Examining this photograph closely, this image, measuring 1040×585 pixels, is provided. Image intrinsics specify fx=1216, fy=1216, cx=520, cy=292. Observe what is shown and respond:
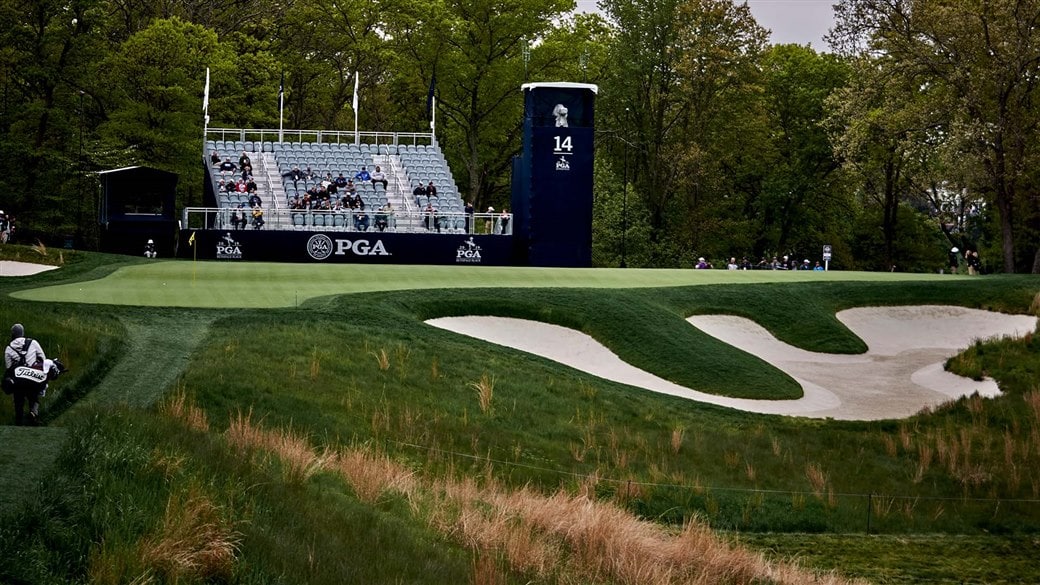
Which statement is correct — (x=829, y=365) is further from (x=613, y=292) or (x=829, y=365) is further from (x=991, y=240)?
(x=991, y=240)

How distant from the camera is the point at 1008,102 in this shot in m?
55.4

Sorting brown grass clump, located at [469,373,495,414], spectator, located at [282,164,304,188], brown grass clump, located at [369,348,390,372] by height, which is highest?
spectator, located at [282,164,304,188]

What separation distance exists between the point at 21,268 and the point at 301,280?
26.9 feet

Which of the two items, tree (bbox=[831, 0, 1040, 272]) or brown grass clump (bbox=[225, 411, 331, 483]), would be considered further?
tree (bbox=[831, 0, 1040, 272])

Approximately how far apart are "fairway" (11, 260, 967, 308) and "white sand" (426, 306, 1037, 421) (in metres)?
3.82

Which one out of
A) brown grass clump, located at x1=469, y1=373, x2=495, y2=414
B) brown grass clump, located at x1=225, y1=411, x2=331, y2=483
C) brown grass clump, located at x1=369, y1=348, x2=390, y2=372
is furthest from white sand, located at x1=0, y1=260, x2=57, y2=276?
brown grass clump, located at x1=225, y1=411, x2=331, y2=483

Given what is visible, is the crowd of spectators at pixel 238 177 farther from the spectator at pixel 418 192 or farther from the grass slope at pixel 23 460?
the grass slope at pixel 23 460

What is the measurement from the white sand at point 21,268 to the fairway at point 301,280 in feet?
8.57

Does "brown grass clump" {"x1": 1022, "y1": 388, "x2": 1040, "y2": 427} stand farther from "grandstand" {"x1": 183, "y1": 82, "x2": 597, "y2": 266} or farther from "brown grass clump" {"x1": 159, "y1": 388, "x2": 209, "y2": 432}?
"grandstand" {"x1": 183, "y1": 82, "x2": 597, "y2": 266}

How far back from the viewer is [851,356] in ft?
106

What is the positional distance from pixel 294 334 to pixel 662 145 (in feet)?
170

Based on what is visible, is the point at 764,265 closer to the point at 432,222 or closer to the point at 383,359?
the point at 432,222

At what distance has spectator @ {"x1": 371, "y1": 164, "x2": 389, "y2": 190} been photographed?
5242 centimetres

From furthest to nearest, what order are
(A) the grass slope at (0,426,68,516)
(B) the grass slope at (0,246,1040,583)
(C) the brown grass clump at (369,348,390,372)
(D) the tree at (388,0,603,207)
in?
1. (D) the tree at (388,0,603,207)
2. (C) the brown grass clump at (369,348,390,372)
3. (B) the grass slope at (0,246,1040,583)
4. (A) the grass slope at (0,426,68,516)
